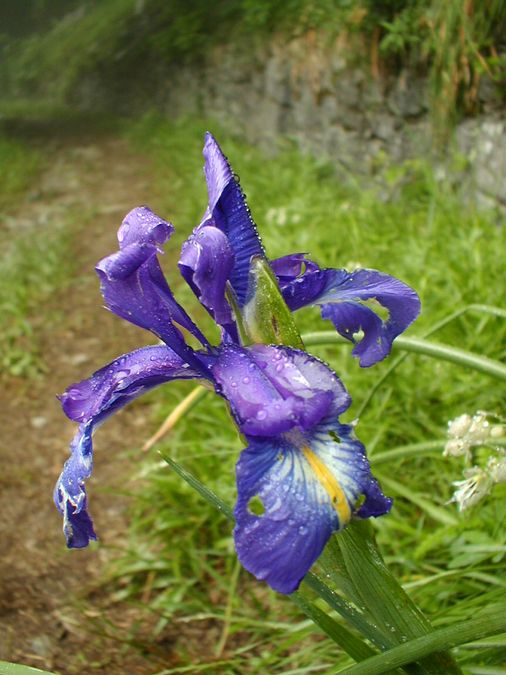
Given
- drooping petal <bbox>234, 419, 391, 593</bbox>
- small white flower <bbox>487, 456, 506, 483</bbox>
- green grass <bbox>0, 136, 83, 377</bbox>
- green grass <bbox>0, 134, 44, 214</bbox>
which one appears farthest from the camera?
green grass <bbox>0, 134, 44, 214</bbox>

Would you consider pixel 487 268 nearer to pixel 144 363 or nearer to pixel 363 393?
pixel 363 393

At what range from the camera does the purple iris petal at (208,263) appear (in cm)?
80

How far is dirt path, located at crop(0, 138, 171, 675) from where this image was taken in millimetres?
1589

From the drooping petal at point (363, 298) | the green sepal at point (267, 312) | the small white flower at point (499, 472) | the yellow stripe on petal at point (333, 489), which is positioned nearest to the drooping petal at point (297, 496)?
the yellow stripe on petal at point (333, 489)

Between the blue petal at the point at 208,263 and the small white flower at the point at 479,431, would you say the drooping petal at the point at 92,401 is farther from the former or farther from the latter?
the small white flower at the point at 479,431

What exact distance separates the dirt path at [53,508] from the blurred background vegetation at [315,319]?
0.17 feet

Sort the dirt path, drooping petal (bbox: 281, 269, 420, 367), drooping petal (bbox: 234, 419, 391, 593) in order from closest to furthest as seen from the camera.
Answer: drooping petal (bbox: 234, 419, 391, 593)
drooping petal (bbox: 281, 269, 420, 367)
the dirt path

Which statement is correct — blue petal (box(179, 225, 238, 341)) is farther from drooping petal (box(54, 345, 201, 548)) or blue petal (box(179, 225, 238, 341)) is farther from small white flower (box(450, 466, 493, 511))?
small white flower (box(450, 466, 493, 511))

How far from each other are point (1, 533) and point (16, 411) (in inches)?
34.4

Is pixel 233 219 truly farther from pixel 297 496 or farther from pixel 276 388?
pixel 297 496

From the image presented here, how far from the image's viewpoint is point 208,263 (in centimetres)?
81

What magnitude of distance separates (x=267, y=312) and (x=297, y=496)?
8.4 inches

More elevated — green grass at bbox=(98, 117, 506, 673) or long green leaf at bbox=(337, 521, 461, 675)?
long green leaf at bbox=(337, 521, 461, 675)

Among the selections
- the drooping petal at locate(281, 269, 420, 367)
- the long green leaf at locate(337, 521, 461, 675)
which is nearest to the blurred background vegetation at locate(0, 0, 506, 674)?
the long green leaf at locate(337, 521, 461, 675)
